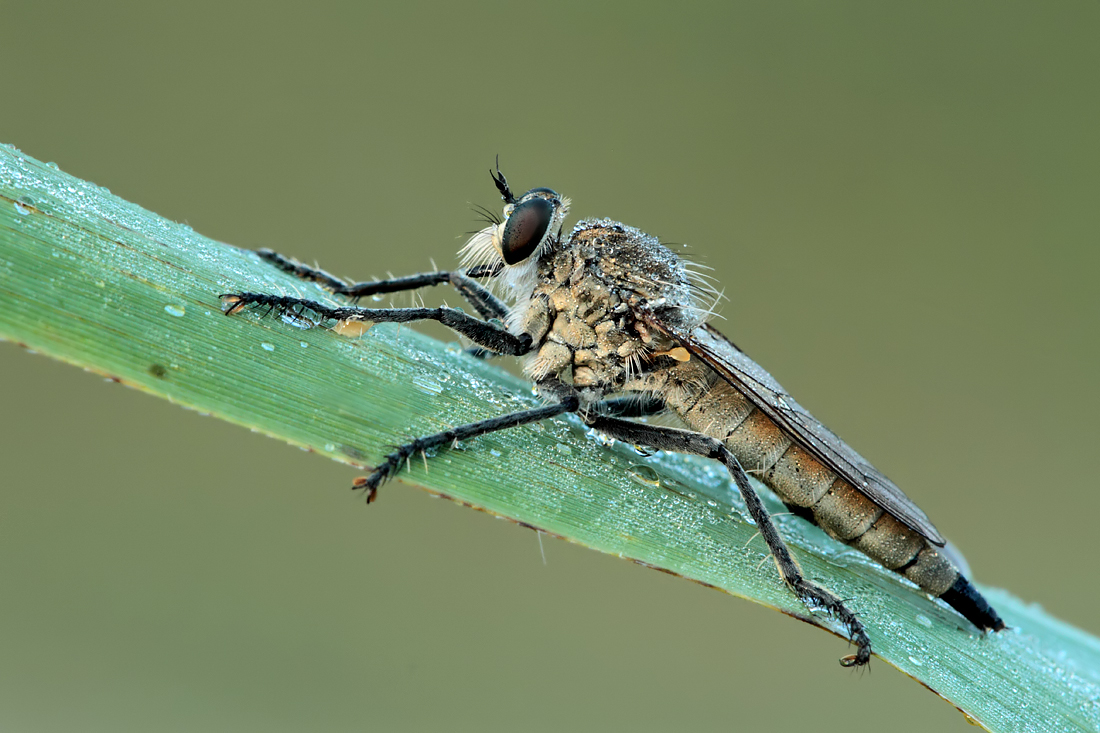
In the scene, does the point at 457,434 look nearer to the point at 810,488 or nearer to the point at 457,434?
the point at 457,434

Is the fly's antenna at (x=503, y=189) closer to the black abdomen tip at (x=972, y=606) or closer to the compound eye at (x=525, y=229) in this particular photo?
the compound eye at (x=525, y=229)

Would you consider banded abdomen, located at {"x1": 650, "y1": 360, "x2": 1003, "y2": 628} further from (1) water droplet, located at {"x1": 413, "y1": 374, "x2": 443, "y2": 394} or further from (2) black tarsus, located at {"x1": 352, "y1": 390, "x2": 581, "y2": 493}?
(1) water droplet, located at {"x1": 413, "y1": 374, "x2": 443, "y2": 394}

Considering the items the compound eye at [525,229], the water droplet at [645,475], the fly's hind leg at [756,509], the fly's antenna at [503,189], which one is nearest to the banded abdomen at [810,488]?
the fly's hind leg at [756,509]

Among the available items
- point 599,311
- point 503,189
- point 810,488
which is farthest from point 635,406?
point 503,189

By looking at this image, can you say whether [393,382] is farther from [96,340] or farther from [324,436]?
[96,340]

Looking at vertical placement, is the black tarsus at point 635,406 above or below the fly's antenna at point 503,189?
below

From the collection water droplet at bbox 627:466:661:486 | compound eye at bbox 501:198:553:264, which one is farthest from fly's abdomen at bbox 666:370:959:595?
compound eye at bbox 501:198:553:264
